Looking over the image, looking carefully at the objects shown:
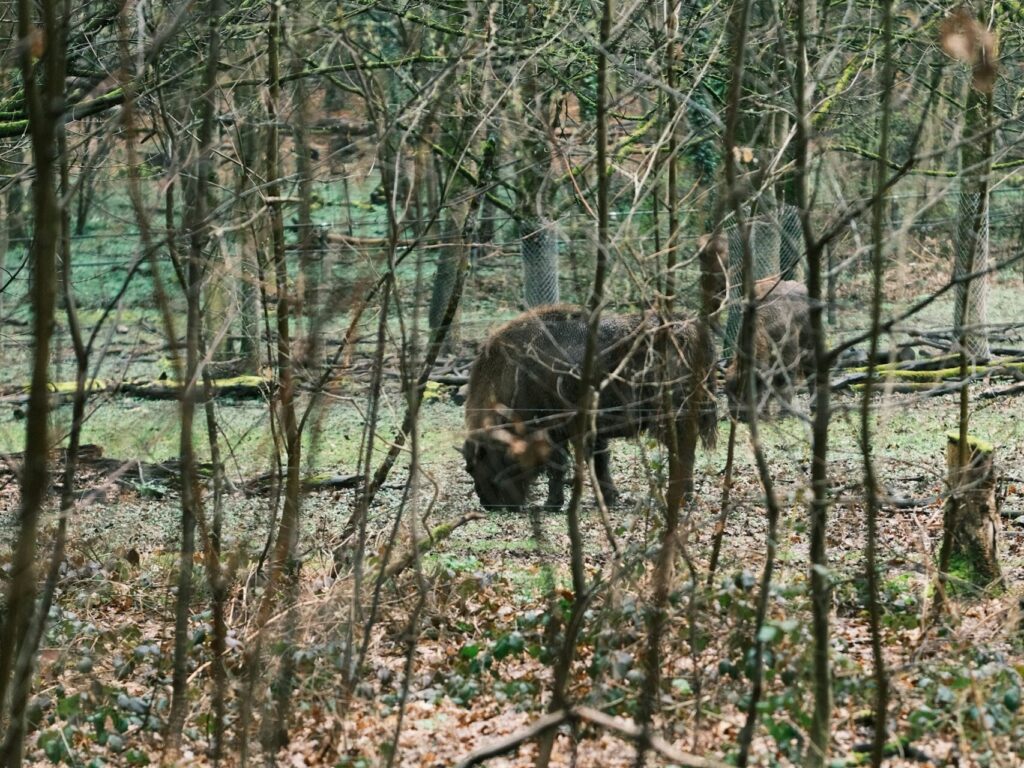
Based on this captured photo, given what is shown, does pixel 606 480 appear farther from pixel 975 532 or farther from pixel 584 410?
pixel 584 410

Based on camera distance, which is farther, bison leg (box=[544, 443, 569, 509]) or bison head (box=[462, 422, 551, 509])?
bison leg (box=[544, 443, 569, 509])

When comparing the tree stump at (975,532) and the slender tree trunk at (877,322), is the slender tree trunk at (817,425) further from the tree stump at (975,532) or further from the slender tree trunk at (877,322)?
the tree stump at (975,532)

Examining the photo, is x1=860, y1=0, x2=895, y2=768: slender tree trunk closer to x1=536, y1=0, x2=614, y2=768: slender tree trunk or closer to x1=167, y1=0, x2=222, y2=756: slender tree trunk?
x1=536, y1=0, x2=614, y2=768: slender tree trunk

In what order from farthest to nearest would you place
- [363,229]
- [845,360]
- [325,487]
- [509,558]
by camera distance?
[363,229] < [845,360] < [325,487] < [509,558]

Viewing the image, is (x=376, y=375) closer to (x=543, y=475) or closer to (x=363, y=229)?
(x=543, y=475)

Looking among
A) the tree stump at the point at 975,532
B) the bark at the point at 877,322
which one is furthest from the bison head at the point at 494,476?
the bark at the point at 877,322

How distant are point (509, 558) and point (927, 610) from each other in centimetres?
362

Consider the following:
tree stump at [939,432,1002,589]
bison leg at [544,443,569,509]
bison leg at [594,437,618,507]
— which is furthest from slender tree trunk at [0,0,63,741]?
bison leg at [594,437,618,507]

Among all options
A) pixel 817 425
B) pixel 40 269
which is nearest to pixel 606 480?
pixel 817 425

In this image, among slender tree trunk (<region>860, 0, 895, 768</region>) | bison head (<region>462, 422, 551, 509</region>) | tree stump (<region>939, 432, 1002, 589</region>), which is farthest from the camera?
bison head (<region>462, 422, 551, 509</region>)

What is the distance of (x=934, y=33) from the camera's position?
1018 centimetres

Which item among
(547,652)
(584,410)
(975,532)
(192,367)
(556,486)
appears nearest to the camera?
(192,367)

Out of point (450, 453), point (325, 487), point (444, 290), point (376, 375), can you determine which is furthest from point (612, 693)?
point (444, 290)

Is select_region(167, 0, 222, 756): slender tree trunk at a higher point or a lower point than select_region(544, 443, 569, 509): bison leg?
higher
